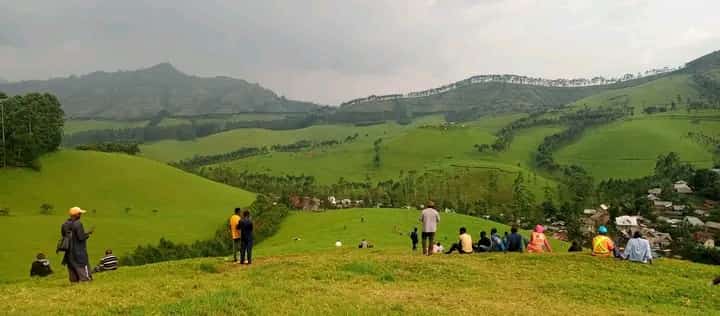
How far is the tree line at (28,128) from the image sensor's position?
115669mm

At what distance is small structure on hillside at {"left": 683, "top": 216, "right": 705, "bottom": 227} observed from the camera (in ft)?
366

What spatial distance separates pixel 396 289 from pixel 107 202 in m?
113

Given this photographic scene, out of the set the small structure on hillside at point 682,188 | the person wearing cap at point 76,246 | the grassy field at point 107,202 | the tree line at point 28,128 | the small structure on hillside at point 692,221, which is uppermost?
the tree line at point 28,128

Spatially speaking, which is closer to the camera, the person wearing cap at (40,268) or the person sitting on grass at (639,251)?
the person sitting on grass at (639,251)

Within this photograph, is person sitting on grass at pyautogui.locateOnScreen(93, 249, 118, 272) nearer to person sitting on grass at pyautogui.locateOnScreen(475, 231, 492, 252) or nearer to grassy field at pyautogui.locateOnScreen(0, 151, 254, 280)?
person sitting on grass at pyautogui.locateOnScreen(475, 231, 492, 252)

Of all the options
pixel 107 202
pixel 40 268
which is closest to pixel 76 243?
pixel 40 268

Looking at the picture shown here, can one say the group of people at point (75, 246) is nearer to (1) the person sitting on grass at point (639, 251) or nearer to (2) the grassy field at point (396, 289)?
(2) the grassy field at point (396, 289)

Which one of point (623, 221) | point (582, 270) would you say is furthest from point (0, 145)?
point (623, 221)

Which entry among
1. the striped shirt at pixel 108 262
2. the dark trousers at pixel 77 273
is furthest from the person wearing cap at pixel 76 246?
the striped shirt at pixel 108 262

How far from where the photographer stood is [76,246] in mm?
19672

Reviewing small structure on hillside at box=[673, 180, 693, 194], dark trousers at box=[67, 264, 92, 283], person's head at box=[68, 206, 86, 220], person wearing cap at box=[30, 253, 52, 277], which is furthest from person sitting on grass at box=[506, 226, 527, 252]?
small structure on hillside at box=[673, 180, 693, 194]

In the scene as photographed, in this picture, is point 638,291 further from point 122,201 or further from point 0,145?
point 0,145

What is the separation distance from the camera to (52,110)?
443ft

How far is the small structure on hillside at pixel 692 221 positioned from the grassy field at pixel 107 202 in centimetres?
10532
